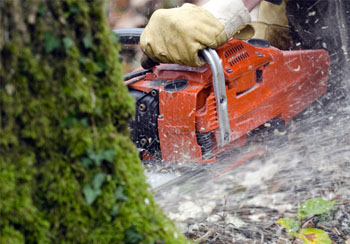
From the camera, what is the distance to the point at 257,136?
12.1 feet

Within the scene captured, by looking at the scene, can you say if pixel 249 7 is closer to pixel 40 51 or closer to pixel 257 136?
pixel 257 136

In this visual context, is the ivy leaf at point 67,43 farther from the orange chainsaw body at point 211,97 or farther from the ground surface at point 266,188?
the orange chainsaw body at point 211,97

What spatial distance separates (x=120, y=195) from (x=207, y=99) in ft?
6.06

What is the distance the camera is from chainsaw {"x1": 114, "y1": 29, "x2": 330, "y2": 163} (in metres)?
3.11

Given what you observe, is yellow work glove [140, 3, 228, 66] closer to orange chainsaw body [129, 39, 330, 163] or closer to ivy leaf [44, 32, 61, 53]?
orange chainsaw body [129, 39, 330, 163]

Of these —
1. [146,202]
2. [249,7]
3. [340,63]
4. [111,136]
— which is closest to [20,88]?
[111,136]

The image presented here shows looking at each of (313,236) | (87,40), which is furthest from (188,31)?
(87,40)

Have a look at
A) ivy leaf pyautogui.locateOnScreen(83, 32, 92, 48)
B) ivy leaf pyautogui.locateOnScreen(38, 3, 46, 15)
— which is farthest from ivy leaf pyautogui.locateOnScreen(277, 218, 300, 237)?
ivy leaf pyautogui.locateOnScreen(38, 3, 46, 15)

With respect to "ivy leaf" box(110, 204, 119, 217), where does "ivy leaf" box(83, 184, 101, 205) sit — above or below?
above

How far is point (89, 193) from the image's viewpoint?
1.27 metres

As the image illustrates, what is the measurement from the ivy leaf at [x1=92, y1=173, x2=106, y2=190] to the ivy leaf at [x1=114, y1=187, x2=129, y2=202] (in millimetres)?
62

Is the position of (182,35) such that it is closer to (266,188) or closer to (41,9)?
(266,188)

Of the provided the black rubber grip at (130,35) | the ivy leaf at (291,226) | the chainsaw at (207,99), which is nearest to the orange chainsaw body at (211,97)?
the chainsaw at (207,99)

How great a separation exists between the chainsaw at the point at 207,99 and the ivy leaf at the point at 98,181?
179cm
